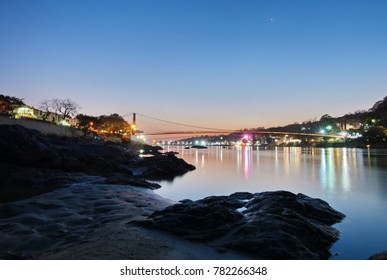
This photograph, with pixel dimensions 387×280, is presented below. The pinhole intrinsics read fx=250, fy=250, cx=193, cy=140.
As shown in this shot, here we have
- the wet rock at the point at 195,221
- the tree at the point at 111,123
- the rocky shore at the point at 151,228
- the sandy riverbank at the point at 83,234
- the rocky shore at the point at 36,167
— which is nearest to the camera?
the sandy riverbank at the point at 83,234

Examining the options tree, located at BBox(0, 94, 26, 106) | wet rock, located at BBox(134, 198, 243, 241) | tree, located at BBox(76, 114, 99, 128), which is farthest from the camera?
tree, located at BBox(76, 114, 99, 128)

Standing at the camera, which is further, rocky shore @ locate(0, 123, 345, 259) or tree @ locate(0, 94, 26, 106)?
tree @ locate(0, 94, 26, 106)

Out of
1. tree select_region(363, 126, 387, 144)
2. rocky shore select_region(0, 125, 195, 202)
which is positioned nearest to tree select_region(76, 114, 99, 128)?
rocky shore select_region(0, 125, 195, 202)

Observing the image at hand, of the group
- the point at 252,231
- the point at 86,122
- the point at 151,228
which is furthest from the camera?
the point at 86,122

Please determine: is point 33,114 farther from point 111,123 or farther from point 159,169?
point 159,169

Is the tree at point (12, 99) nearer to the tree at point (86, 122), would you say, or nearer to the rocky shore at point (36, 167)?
the tree at point (86, 122)

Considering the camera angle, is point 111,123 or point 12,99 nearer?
point 12,99

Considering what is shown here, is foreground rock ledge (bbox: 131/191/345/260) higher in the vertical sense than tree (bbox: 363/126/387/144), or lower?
lower

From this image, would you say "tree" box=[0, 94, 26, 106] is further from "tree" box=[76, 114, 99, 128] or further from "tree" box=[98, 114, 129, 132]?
"tree" box=[98, 114, 129, 132]

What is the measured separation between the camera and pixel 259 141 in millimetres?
195375

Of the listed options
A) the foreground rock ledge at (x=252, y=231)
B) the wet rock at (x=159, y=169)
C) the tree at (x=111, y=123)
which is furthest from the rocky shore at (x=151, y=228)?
the tree at (x=111, y=123)


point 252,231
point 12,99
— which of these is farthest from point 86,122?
point 252,231
